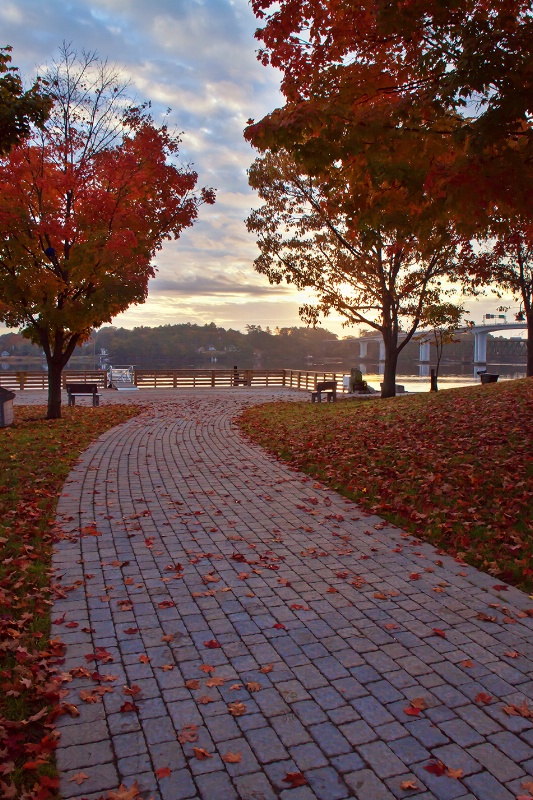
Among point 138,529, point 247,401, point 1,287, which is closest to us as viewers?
point 138,529

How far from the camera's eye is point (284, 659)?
162 inches

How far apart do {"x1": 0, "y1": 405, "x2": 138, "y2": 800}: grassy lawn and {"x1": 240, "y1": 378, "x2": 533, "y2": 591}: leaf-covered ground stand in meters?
3.91

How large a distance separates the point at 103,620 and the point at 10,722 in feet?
4.39

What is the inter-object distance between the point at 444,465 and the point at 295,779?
21.4ft

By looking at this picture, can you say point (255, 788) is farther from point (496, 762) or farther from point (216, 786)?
point (496, 762)

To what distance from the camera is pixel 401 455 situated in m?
9.88

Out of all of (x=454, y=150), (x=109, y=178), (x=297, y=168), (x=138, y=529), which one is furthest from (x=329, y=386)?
(x=138, y=529)

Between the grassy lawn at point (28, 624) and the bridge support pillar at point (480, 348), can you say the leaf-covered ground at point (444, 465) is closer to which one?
the grassy lawn at point (28, 624)

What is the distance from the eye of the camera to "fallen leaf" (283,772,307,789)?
295 centimetres

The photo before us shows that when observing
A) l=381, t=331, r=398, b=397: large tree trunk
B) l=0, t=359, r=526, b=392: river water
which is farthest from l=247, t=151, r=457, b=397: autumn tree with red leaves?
l=0, t=359, r=526, b=392: river water

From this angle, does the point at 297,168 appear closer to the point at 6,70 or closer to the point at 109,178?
the point at 109,178

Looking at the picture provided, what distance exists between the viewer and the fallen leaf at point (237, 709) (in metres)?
3.50

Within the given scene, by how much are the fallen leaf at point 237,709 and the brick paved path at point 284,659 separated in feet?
0.06

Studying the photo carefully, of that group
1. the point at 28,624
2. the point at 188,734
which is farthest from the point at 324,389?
the point at 188,734
